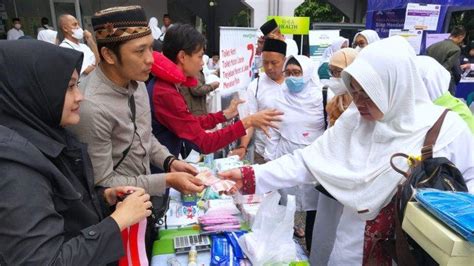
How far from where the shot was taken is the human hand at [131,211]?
1.12 m

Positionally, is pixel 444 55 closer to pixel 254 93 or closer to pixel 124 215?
pixel 254 93

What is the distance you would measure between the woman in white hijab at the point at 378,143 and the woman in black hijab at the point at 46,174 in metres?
0.97

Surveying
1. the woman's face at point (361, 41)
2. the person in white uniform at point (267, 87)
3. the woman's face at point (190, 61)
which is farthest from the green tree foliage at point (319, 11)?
the woman's face at point (190, 61)

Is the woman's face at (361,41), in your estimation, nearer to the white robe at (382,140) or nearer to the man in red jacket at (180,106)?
the man in red jacket at (180,106)

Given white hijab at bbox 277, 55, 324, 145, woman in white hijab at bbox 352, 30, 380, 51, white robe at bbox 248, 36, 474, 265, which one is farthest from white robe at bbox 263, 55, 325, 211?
woman in white hijab at bbox 352, 30, 380, 51

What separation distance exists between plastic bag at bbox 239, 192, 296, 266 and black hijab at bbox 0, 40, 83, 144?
923 mm

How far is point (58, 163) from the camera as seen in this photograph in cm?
108

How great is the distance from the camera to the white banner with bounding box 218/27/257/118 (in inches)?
130

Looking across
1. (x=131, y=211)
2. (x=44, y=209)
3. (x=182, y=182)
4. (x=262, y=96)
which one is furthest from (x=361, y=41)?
(x=44, y=209)

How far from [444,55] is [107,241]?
790 cm

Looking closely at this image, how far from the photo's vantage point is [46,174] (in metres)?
0.94

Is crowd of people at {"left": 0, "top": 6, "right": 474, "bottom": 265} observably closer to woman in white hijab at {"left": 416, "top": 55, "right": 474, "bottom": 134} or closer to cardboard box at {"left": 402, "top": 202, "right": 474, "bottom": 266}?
woman in white hijab at {"left": 416, "top": 55, "right": 474, "bottom": 134}

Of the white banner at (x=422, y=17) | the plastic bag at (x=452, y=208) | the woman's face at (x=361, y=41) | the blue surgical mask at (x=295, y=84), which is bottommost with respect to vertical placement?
the plastic bag at (x=452, y=208)

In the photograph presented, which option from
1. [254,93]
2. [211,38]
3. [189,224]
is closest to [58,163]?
[189,224]
